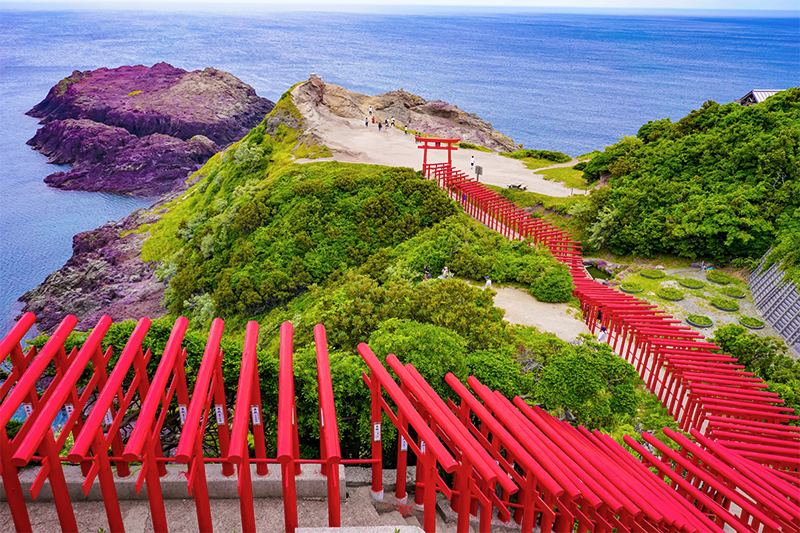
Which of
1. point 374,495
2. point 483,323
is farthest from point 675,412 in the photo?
point 374,495

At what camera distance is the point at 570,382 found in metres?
15.4

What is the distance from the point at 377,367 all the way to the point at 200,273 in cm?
3013

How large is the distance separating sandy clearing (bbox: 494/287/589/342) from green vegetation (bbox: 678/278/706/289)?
930cm

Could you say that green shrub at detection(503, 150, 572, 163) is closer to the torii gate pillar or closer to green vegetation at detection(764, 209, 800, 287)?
the torii gate pillar

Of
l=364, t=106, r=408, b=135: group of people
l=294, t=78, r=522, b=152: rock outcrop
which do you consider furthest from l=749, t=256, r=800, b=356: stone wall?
l=364, t=106, r=408, b=135: group of people

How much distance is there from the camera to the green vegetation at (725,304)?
2650 cm

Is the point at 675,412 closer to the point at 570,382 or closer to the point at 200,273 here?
the point at 570,382

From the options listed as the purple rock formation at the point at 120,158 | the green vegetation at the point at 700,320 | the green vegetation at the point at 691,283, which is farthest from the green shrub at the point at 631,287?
the purple rock formation at the point at 120,158

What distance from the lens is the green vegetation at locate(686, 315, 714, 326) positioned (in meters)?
25.0

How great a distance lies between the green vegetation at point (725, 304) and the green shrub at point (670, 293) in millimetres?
1554

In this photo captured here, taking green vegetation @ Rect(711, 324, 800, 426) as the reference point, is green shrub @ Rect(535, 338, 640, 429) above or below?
above

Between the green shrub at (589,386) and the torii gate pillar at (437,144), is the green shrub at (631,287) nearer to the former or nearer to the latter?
the green shrub at (589,386)

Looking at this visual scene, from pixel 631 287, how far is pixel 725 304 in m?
4.32

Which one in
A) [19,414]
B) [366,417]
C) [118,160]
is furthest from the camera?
[118,160]
